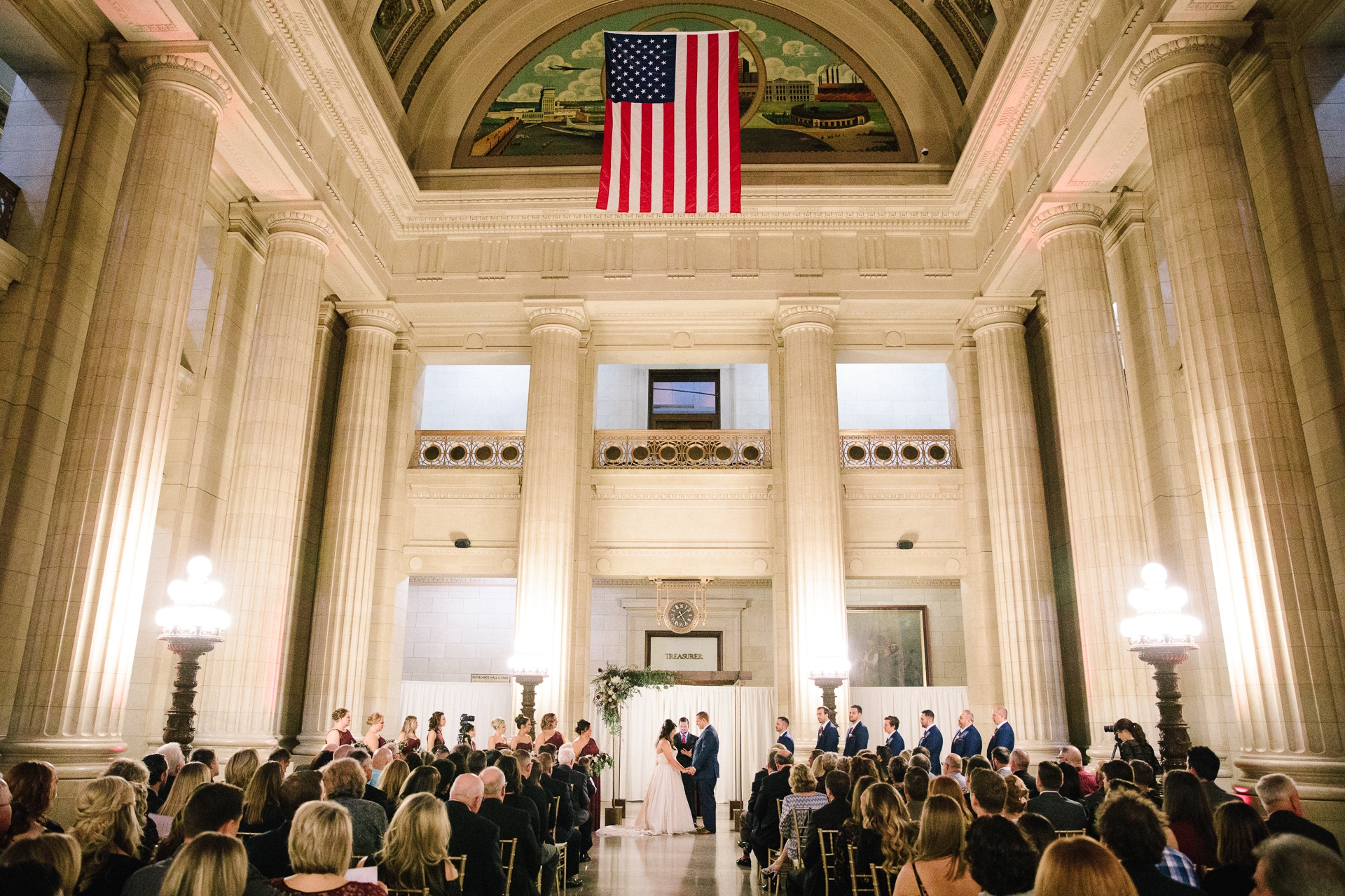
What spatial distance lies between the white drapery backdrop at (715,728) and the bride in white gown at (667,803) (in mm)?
2975

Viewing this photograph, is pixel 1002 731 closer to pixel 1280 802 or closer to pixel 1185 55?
pixel 1280 802

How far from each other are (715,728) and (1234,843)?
12519 millimetres

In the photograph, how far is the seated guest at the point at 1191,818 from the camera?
182 inches

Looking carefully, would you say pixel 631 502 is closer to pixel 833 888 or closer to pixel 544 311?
pixel 544 311

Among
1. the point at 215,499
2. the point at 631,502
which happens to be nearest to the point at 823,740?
the point at 631,502

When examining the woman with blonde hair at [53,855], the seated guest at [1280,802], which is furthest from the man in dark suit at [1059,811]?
the woman with blonde hair at [53,855]

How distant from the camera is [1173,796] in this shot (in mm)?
4680

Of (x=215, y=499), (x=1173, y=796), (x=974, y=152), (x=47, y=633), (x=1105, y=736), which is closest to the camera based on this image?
(x=1173, y=796)

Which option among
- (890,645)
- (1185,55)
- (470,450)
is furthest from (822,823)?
(890,645)

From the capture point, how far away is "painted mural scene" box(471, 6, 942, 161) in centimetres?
1700

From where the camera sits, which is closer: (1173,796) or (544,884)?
(1173,796)

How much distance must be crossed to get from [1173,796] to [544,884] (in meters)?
4.86

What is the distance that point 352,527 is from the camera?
1516cm

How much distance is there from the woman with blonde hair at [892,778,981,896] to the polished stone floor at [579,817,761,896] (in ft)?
16.6
